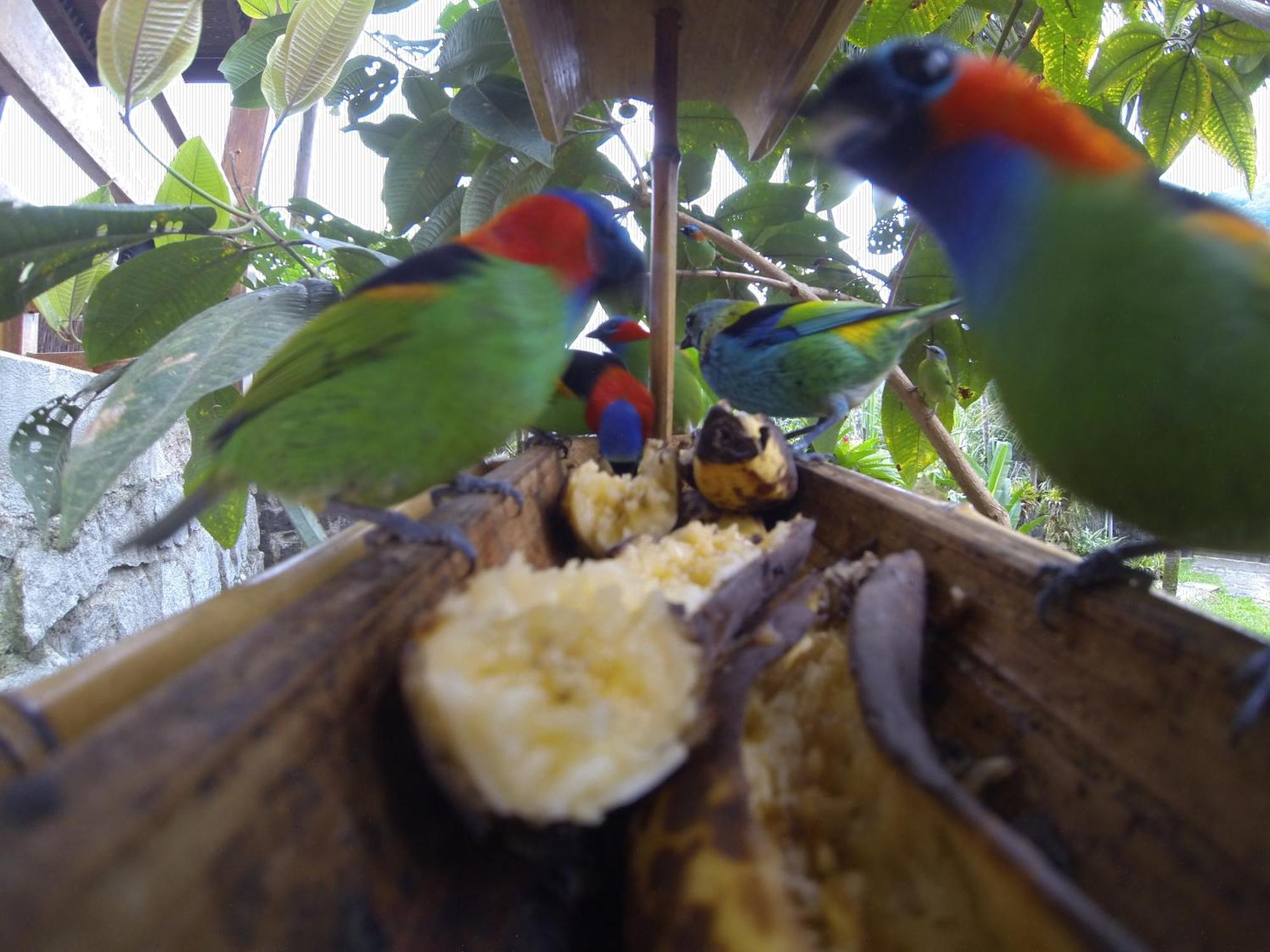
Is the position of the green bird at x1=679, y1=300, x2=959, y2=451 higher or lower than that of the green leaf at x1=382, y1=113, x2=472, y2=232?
lower

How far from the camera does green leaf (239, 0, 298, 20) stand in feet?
6.81

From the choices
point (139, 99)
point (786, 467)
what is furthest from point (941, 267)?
point (139, 99)

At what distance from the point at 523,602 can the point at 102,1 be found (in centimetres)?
306

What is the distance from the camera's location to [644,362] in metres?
2.40

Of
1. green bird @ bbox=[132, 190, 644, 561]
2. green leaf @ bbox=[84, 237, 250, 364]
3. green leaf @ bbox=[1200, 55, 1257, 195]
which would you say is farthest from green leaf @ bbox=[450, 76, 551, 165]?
green leaf @ bbox=[1200, 55, 1257, 195]

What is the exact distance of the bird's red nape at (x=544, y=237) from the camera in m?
1.06

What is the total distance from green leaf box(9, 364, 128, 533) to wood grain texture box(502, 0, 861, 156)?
0.95 m

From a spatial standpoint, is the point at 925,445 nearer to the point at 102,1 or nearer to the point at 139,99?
the point at 139,99

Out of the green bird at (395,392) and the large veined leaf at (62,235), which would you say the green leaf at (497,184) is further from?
the green bird at (395,392)

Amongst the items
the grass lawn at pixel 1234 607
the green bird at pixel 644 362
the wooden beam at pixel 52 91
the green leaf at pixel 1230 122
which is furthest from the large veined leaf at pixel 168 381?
the grass lawn at pixel 1234 607

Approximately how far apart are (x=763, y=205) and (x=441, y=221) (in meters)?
1.00

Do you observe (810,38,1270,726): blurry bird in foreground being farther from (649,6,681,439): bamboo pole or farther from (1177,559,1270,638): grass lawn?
(1177,559,1270,638): grass lawn

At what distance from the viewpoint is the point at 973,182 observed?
0.77 m

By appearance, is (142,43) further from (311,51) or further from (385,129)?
(385,129)
